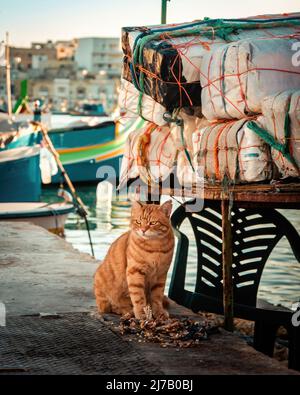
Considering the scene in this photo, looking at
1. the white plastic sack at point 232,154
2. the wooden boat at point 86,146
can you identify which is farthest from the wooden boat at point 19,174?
the white plastic sack at point 232,154

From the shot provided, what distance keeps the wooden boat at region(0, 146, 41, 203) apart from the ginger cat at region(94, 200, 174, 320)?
20.6m

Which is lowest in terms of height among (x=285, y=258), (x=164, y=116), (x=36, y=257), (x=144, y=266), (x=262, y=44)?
(x=285, y=258)

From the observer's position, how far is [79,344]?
20.3 ft

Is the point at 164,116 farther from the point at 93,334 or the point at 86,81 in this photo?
the point at 86,81

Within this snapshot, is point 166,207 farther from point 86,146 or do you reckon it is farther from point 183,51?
point 86,146

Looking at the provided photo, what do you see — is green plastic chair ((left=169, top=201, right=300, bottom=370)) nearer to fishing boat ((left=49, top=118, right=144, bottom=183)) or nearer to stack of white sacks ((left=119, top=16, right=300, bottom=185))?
stack of white sacks ((left=119, top=16, right=300, bottom=185))

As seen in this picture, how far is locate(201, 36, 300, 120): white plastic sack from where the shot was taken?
595 centimetres

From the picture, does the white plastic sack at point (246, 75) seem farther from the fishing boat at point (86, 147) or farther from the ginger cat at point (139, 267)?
the fishing boat at point (86, 147)

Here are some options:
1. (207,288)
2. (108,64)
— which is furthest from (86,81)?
(207,288)

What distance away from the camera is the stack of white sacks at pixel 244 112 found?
5.68 metres

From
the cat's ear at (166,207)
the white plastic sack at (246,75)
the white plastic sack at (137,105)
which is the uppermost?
the white plastic sack at (246,75)

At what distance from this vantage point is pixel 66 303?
767 centimetres

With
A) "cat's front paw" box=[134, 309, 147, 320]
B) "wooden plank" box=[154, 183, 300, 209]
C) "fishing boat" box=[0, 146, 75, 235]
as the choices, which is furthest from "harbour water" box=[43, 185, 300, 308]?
"wooden plank" box=[154, 183, 300, 209]

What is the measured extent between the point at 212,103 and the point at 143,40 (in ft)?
3.23
